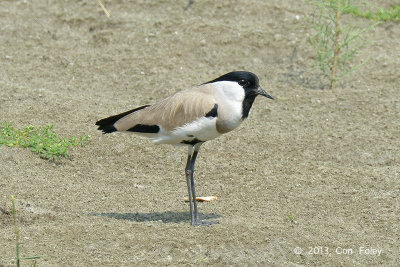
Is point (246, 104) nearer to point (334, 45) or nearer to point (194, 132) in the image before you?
point (194, 132)

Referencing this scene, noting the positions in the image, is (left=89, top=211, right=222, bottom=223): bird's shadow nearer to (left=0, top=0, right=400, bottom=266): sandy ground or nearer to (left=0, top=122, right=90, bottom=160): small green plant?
(left=0, top=0, right=400, bottom=266): sandy ground

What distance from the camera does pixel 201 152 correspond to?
6527 millimetres

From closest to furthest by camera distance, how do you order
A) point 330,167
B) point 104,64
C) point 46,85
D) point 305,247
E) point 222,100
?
point 305,247 < point 222,100 < point 330,167 < point 46,85 < point 104,64

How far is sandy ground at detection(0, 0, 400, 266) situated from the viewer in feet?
14.8

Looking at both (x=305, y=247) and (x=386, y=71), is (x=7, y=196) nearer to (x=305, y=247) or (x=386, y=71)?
(x=305, y=247)

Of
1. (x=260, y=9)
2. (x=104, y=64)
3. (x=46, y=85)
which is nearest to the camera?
(x=46, y=85)

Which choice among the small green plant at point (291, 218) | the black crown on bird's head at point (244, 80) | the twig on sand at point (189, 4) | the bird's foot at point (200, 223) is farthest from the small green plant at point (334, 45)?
the bird's foot at point (200, 223)

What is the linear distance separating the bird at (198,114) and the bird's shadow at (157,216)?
16cm

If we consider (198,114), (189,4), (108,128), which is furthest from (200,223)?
(189,4)

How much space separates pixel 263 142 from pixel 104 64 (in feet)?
8.39

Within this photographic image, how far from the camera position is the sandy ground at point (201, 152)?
4516mm

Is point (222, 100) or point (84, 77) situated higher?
point (222, 100)

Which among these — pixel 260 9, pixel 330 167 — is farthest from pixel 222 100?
pixel 260 9

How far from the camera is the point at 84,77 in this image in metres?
7.98
